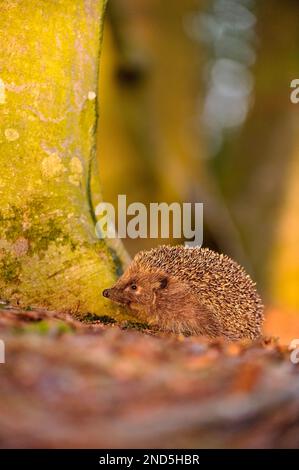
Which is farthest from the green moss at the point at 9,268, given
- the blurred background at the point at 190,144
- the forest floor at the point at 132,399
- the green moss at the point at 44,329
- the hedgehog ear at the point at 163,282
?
the blurred background at the point at 190,144

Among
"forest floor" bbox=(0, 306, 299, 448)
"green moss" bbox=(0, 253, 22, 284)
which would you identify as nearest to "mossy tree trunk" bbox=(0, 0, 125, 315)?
"green moss" bbox=(0, 253, 22, 284)

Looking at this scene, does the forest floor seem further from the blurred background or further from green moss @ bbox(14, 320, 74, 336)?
the blurred background

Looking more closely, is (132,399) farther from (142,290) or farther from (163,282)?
(163,282)

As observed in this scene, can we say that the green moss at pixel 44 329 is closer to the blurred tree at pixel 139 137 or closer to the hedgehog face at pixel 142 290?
the hedgehog face at pixel 142 290

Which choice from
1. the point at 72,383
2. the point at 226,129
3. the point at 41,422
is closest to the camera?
the point at 41,422

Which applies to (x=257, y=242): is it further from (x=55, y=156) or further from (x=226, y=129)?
(x=226, y=129)

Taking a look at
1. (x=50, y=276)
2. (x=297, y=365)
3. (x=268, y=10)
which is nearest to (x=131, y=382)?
(x=297, y=365)
